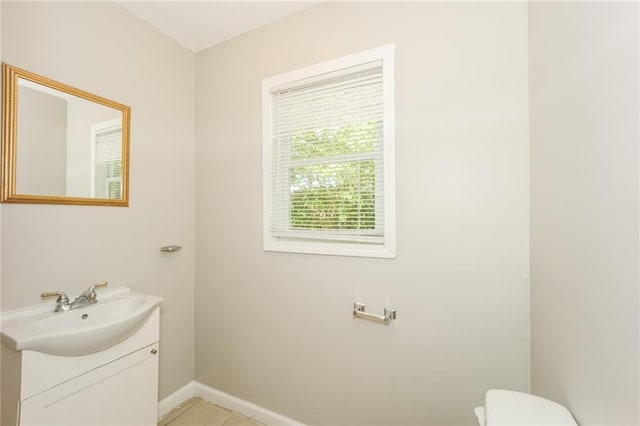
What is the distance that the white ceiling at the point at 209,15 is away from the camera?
5.40 feet

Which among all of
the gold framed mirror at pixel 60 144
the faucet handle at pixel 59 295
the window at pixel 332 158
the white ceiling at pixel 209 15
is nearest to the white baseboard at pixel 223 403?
the faucet handle at pixel 59 295

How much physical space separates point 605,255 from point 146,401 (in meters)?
2.03

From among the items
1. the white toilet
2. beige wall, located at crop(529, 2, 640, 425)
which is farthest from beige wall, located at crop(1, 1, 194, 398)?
beige wall, located at crop(529, 2, 640, 425)

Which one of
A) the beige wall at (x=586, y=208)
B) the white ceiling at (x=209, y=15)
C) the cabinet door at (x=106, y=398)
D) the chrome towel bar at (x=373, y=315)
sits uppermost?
the white ceiling at (x=209, y=15)

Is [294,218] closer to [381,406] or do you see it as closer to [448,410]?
[381,406]

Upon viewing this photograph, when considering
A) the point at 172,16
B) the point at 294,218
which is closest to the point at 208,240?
the point at 294,218

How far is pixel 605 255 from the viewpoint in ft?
2.18

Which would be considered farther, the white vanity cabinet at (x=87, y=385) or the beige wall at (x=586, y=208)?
the white vanity cabinet at (x=87, y=385)

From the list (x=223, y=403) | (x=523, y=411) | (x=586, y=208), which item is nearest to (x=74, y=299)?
(x=223, y=403)

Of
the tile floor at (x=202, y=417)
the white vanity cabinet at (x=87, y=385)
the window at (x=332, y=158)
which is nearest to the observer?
the white vanity cabinet at (x=87, y=385)

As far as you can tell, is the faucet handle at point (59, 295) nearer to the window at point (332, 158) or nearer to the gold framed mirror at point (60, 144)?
the gold framed mirror at point (60, 144)

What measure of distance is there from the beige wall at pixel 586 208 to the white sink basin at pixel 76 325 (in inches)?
67.7

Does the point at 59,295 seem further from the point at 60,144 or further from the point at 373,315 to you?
the point at 373,315

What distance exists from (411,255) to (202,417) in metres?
1.76
